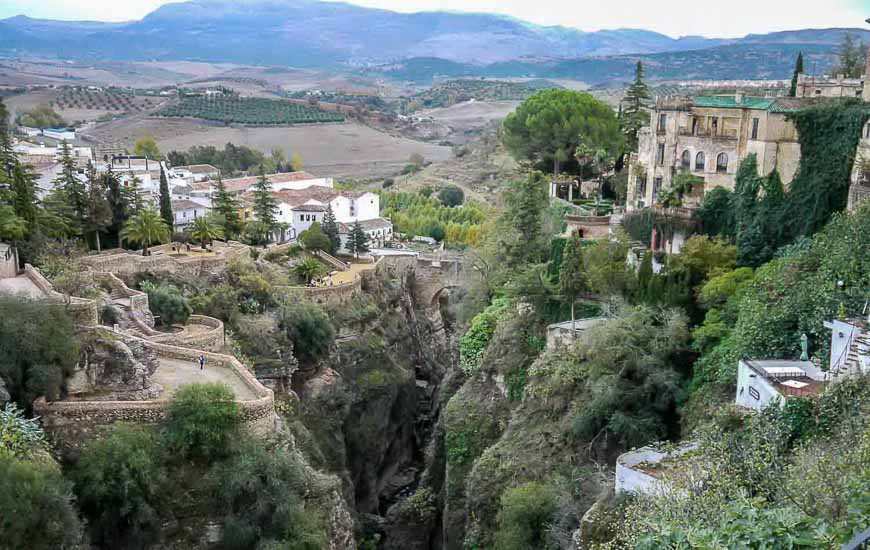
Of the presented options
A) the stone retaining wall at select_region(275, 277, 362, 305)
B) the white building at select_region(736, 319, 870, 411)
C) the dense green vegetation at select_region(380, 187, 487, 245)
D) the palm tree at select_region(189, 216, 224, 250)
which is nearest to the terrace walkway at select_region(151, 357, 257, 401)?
the stone retaining wall at select_region(275, 277, 362, 305)

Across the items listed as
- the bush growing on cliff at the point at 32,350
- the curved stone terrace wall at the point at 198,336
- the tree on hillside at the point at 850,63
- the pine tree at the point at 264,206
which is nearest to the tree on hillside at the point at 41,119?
the pine tree at the point at 264,206

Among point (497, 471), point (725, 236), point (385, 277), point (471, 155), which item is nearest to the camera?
point (497, 471)

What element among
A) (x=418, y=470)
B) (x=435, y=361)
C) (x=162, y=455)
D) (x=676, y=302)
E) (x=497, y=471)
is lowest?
(x=418, y=470)

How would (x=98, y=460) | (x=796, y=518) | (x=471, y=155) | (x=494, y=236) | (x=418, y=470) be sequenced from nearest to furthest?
(x=796, y=518) → (x=98, y=460) → (x=494, y=236) → (x=418, y=470) → (x=471, y=155)

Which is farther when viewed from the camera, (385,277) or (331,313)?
(385,277)

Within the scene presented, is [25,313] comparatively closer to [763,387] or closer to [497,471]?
[497,471]

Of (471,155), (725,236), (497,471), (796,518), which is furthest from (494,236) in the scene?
(471,155)

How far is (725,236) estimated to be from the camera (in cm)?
3058

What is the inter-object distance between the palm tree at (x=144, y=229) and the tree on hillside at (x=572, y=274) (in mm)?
17802

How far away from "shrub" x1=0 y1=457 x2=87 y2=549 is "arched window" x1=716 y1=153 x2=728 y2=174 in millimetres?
24885

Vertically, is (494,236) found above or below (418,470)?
above

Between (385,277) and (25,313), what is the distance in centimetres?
2646

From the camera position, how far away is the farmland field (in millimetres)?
117688

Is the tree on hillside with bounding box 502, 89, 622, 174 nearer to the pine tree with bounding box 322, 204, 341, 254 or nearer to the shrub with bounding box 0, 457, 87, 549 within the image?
the pine tree with bounding box 322, 204, 341, 254
